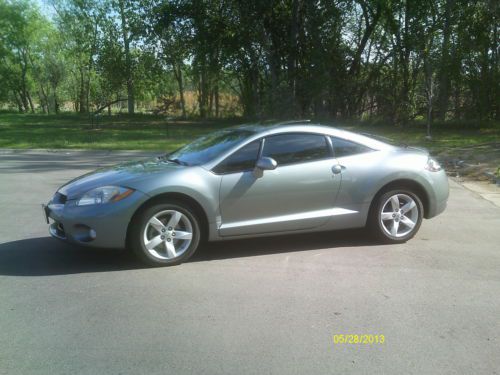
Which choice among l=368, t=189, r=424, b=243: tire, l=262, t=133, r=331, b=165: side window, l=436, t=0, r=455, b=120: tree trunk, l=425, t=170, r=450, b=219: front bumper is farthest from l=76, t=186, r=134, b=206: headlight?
l=436, t=0, r=455, b=120: tree trunk

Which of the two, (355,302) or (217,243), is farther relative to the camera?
(217,243)

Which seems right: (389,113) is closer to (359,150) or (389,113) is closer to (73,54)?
Answer: (359,150)

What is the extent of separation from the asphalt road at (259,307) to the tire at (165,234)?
147 millimetres

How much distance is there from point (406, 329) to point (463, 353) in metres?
0.46

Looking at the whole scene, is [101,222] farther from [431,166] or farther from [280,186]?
[431,166]

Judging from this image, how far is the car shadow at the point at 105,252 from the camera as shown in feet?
17.5

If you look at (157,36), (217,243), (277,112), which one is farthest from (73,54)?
(217,243)

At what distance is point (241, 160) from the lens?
5.67 metres

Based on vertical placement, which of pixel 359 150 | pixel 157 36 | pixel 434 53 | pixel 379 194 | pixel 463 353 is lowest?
pixel 463 353

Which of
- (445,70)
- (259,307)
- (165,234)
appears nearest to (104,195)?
(165,234)

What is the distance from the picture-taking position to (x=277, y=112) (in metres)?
25.0

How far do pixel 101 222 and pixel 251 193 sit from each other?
154 centimetres

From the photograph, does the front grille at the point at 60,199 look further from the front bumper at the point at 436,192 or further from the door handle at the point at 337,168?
the front bumper at the point at 436,192

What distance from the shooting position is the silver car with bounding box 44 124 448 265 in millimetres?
5215
